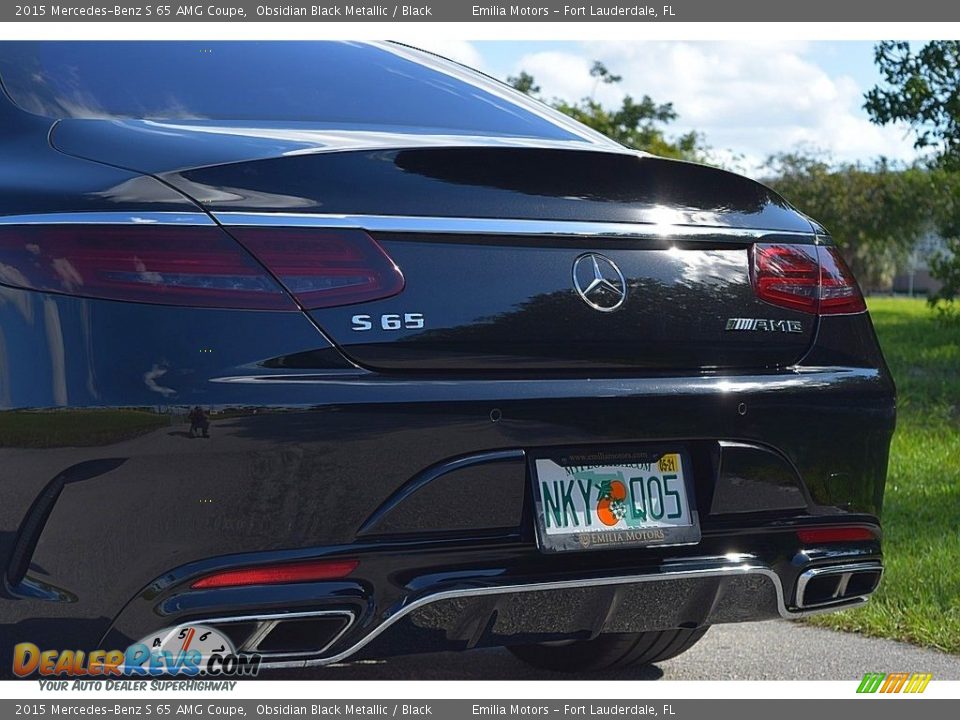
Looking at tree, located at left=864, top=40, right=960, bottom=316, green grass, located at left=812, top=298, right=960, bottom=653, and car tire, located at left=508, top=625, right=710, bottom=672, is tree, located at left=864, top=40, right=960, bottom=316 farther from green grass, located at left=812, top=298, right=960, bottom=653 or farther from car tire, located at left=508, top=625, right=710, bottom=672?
car tire, located at left=508, top=625, right=710, bottom=672

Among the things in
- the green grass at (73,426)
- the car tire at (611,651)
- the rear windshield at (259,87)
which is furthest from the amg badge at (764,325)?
the green grass at (73,426)

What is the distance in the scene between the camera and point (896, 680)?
3838mm

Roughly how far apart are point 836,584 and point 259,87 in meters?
1.87

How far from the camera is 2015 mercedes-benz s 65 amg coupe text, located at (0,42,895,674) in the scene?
2.45 m

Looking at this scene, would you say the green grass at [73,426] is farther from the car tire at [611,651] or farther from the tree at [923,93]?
the tree at [923,93]

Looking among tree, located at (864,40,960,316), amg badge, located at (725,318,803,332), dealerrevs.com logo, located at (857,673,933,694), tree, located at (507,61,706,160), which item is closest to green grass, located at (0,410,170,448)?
amg badge, located at (725,318,803,332)

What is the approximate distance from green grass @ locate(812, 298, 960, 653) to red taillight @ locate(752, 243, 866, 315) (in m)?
1.56

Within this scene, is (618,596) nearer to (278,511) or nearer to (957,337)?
(278,511)

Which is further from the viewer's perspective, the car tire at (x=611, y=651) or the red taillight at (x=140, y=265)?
the car tire at (x=611, y=651)

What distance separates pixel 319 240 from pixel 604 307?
632 millimetres

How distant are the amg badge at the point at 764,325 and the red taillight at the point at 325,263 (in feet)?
2.70

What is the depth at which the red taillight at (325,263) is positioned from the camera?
2.54 metres

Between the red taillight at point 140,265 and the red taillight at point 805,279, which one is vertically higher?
the red taillight at point 140,265

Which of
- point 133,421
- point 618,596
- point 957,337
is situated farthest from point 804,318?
point 957,337
